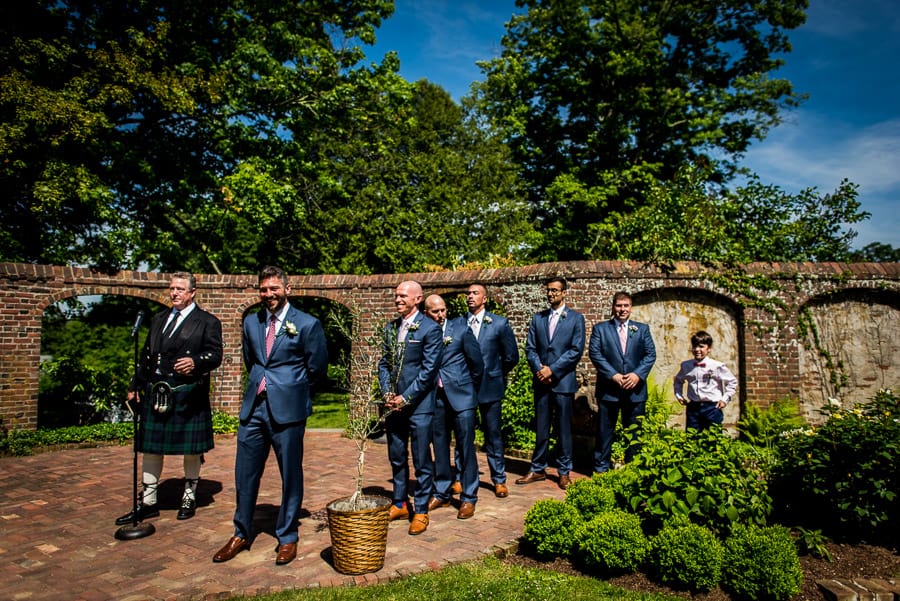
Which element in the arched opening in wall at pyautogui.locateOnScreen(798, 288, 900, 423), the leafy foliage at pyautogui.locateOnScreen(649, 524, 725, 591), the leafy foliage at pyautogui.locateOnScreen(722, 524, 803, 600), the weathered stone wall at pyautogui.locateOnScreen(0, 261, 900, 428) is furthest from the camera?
the arched opening in wall at pyautogui.locateOnScreen(798, 288, 900, 423)

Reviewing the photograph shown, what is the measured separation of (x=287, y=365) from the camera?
4484mm

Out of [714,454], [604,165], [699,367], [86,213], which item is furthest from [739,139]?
[86,213]

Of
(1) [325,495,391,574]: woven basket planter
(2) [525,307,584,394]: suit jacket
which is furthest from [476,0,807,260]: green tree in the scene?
(1) [325,495,391,574]: woven basket planter

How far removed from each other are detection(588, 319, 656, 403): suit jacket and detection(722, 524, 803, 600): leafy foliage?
8.25 feet

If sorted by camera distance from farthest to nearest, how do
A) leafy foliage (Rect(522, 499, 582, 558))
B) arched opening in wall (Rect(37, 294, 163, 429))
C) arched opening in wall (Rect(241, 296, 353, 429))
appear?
1. arched opening in wall (Rect(241, 296, 353, 429))
2. arched opening in wall (Rect(37, 294, 163, 429))
3. leafy foliage (Rect(522, 499, 582, 558))

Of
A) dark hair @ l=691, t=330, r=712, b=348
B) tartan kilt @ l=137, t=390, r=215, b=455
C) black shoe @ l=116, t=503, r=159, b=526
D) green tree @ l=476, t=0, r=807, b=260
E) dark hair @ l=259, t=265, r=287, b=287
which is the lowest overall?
A: black shoe @ l=116, t=503, r=159, b=526

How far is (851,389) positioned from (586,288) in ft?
14.3

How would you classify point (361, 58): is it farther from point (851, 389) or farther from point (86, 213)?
point (851, 389)

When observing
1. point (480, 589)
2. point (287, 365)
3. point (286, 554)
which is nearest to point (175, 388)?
point (287, 365)

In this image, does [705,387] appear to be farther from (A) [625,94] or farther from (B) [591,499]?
(A) [625,94]

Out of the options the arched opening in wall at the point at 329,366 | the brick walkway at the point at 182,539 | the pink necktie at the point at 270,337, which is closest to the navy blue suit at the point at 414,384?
the brick walkway at the point at 182,539

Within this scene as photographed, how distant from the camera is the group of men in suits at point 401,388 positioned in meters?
4.43

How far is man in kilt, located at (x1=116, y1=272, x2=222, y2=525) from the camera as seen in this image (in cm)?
518

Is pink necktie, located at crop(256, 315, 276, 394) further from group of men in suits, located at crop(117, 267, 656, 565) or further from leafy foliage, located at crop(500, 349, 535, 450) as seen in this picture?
leafy foliage, located at crop(500, 349, 535, 450)
